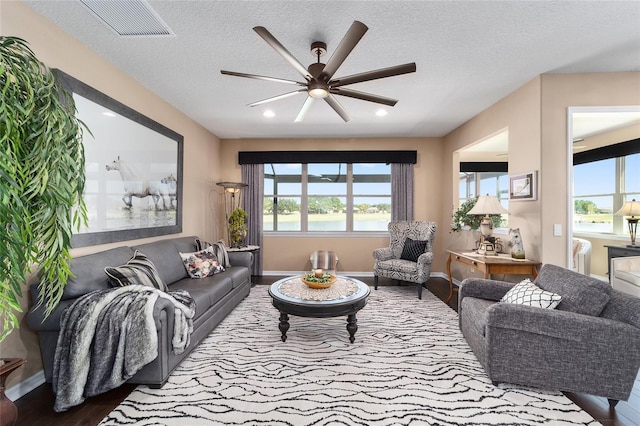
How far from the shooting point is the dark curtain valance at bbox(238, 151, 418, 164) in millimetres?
5460

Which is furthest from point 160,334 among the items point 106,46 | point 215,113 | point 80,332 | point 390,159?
point 390,159

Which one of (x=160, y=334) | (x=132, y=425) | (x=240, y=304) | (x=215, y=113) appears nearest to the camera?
(x=132, y=425)

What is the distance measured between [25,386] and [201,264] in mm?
1686

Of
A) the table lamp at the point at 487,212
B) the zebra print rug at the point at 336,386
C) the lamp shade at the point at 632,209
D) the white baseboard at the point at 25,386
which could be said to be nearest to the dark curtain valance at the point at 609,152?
the lamp shade at the point at 632,209

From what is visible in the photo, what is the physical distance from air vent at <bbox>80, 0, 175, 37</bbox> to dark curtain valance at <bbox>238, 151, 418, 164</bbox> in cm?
322

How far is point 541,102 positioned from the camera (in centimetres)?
304

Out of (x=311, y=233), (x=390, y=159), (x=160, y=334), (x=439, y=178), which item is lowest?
(x=160, y=334)

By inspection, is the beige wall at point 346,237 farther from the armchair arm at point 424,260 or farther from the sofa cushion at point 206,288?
the sofa cushion at point 206,288

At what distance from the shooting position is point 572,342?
189cm

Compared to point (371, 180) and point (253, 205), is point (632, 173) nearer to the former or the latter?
point (371, 180)

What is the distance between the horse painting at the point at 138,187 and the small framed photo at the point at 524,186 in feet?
14.5

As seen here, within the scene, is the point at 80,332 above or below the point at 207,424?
above

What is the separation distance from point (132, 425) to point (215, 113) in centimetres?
378

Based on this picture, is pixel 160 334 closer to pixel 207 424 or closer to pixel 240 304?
pixel 207 424
